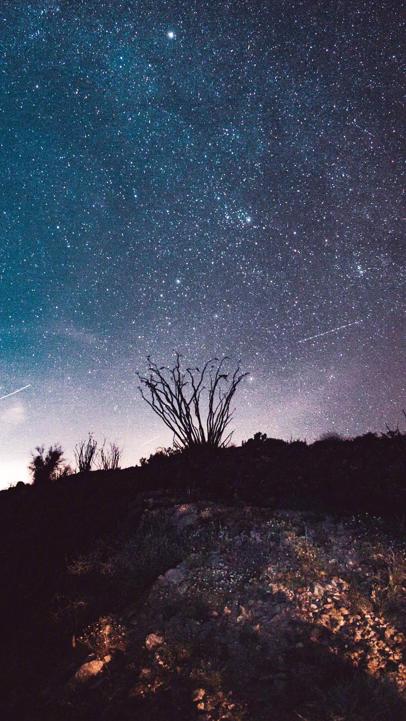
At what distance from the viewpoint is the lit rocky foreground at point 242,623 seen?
301 centimetres

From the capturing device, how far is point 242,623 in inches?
150

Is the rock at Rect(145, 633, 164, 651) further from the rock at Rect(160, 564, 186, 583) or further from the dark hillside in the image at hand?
the rock at Rect(160, 564, 186, 583)

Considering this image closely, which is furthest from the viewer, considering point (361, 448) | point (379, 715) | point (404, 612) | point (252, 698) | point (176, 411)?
point (176, 411)

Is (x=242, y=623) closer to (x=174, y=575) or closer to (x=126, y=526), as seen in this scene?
(x=174, y=575)

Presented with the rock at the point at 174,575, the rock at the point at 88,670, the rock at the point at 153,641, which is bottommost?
the rock at the point at 88,670

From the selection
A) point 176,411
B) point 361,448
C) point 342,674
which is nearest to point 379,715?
point 342,674

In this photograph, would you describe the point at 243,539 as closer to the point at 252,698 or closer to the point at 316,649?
Result: the point at 316,649

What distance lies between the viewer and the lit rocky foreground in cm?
301

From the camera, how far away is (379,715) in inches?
110

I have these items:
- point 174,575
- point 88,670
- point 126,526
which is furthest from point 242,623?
point 126,526

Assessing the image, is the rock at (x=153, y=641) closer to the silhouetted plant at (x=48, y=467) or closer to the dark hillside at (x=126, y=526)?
the dark hillside at (x=126, y=526)

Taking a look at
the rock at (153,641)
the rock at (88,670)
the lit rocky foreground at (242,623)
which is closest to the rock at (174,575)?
the lit rocky foreground at (242,623)

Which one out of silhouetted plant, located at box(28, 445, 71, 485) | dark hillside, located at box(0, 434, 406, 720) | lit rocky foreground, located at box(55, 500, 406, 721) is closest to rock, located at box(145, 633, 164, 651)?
lit rocky foreground, located at box(55, 500, 406, 721)

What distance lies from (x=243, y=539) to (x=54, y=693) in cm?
246
